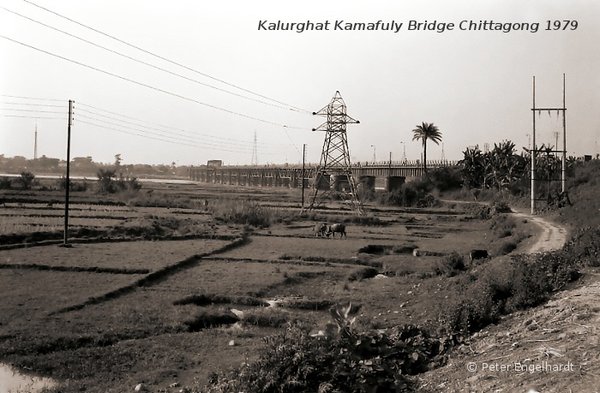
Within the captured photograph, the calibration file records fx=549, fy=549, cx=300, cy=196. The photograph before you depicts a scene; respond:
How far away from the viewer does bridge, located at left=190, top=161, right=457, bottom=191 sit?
81312mm

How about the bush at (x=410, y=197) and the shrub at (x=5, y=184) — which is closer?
the bush at (x=410, y=197)

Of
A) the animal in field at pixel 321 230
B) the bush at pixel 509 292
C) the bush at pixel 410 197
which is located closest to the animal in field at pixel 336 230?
the animal in field at pixel 321 230

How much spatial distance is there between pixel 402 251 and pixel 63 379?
888 inches

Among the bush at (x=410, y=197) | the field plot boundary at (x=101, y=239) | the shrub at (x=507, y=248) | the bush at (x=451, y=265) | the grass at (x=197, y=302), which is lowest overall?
the grass at (x=197, y=302)

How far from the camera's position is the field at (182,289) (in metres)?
12.7

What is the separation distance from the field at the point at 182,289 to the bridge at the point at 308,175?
70.2 feet

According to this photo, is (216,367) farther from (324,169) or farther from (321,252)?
(324,169)

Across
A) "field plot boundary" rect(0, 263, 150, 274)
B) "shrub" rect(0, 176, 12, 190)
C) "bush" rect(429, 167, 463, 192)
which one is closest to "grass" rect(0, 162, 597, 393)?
"field plot boundary" rect(0, 263, 150, 274)

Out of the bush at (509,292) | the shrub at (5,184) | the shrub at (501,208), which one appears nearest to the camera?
the bush at (509,292)

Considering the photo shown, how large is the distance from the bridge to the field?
70.2 ft

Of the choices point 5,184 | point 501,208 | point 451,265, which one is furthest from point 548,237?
point 5,184

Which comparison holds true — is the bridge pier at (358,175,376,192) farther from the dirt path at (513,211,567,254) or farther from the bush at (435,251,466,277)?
the bush at (435,251,466,277)

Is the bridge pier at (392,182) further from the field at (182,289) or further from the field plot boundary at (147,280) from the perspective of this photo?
the field plot boundary at (147,280)

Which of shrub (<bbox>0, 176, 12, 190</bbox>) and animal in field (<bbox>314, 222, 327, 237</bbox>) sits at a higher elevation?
Answer: shrub (<bbox>0, 176, 12, 190</bbox>)
